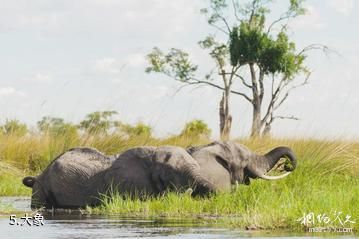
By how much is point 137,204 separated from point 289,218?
2746 millimetres

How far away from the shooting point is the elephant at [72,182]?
42.9ft

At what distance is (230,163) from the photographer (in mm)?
13711

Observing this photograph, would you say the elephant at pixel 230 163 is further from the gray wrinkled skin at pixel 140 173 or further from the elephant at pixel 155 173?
the elephant at pixel 155 173

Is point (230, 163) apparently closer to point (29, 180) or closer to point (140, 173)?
point (140, 173)

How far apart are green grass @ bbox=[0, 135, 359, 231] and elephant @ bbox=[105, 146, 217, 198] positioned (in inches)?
7.5

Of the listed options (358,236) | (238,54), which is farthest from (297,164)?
(238,54)

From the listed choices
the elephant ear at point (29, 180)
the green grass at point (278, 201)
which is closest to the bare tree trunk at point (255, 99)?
the green grass at point (278, 201)

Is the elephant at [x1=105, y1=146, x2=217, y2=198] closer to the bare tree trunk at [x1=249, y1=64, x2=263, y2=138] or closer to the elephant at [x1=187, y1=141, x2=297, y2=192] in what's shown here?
the elephant at [x1=187, y1=141, x2=297, y2=192]

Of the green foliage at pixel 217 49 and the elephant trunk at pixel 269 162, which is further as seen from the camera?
the green foliage at pixel 217 49

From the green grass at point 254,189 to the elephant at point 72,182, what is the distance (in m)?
0.34

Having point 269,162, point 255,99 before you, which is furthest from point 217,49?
point 269,162

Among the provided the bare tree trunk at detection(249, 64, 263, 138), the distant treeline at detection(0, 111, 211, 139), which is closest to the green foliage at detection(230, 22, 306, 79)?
the bare tree trunk at detection(249, 64, 263, 138)

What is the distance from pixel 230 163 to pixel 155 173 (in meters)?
1.35

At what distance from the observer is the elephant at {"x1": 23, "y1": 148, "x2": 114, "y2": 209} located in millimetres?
13062
